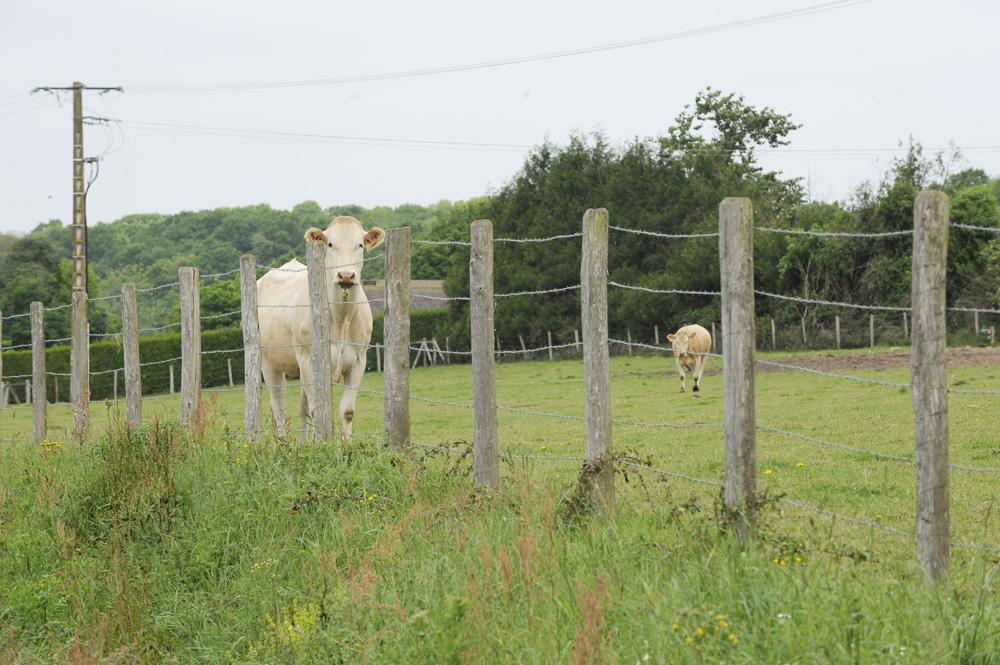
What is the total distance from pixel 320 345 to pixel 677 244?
3457 centimetres

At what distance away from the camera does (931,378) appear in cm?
383

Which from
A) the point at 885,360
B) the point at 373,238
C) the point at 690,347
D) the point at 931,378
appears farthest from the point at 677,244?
the point at 931,378

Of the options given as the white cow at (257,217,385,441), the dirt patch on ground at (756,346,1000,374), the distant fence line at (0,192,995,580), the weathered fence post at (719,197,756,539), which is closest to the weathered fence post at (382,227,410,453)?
the distant fence line at (0,192,995,580)

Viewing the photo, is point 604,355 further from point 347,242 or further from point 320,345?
point 347,242

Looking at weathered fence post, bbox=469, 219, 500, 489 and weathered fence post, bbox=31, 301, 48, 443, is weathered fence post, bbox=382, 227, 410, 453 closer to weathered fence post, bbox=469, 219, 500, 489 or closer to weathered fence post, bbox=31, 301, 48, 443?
weathered fence post, bbox=469, 219, 500, 489

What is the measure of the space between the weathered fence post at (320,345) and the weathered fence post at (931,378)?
4.48m

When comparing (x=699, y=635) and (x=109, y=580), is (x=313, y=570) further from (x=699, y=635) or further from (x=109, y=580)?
(x=699, y=635)

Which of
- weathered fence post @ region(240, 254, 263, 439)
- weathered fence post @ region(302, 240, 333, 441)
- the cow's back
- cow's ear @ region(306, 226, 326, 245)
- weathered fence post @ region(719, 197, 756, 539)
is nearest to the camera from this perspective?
weathered fence post @ region(719, 197, 756, 539)

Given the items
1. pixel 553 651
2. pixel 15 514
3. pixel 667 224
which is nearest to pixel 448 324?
pixel 667 224

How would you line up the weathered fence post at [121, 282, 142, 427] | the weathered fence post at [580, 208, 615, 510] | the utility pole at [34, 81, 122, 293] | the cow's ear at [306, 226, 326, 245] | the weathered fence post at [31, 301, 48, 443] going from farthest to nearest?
the utility pole at [34, 81, 122, 293] → the weathered fence post at [31, 301, 48, 443] → the weathered fence post at [121, 282, 142, 427] → the cow's ear at [306, 226, 326, 245] → the weathered fence post at [580, 208, 615, 510]

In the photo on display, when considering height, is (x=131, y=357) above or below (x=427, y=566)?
above

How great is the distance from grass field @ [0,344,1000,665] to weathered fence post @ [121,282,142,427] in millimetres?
1023

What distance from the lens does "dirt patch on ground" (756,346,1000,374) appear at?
22906mm

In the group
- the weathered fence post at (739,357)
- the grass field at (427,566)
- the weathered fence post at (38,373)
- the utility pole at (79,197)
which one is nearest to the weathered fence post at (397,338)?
the grass field at (427,566)
